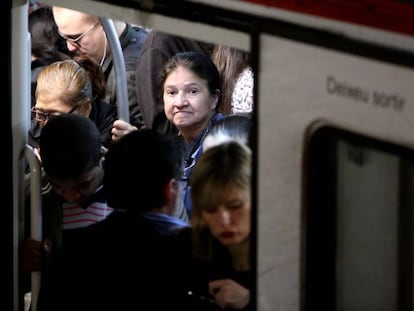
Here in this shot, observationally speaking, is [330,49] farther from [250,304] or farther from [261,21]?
[250,304]

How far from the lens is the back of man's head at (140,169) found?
2994 mm

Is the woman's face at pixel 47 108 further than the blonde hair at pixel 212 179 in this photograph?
Yes

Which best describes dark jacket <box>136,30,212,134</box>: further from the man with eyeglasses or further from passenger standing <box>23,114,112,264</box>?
passenger standing <box>23,114,112,264</box>

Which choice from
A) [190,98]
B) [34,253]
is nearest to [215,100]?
[190,98]

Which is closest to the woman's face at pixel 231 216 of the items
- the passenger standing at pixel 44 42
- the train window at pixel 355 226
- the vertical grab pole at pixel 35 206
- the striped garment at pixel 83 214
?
the train window at pixel 355 226

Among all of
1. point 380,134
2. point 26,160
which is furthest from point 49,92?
point 380,134

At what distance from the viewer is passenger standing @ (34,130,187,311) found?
2.97 meters

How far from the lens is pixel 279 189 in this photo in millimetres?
2609

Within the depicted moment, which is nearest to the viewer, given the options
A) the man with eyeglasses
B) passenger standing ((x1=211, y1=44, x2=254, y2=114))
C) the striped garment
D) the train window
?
the train window

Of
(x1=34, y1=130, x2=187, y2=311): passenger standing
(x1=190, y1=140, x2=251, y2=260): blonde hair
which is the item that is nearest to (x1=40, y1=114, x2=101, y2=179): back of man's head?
(x1=34, y1=130, x2=187, y2=311): passenger standing

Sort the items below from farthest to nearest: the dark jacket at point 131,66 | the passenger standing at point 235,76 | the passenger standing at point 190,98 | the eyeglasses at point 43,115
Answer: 1. the passenger standing at point 235,76
2. the dark jacket at point 131,66
3. the passenger standing at point 190,98
4. the eyeglasses at point 43,115

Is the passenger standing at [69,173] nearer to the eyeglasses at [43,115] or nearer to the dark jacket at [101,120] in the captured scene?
the dark jacket at [101,120]

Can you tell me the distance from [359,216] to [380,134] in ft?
0.75

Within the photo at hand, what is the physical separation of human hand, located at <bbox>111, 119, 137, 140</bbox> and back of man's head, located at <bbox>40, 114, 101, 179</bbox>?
2.0 inches
